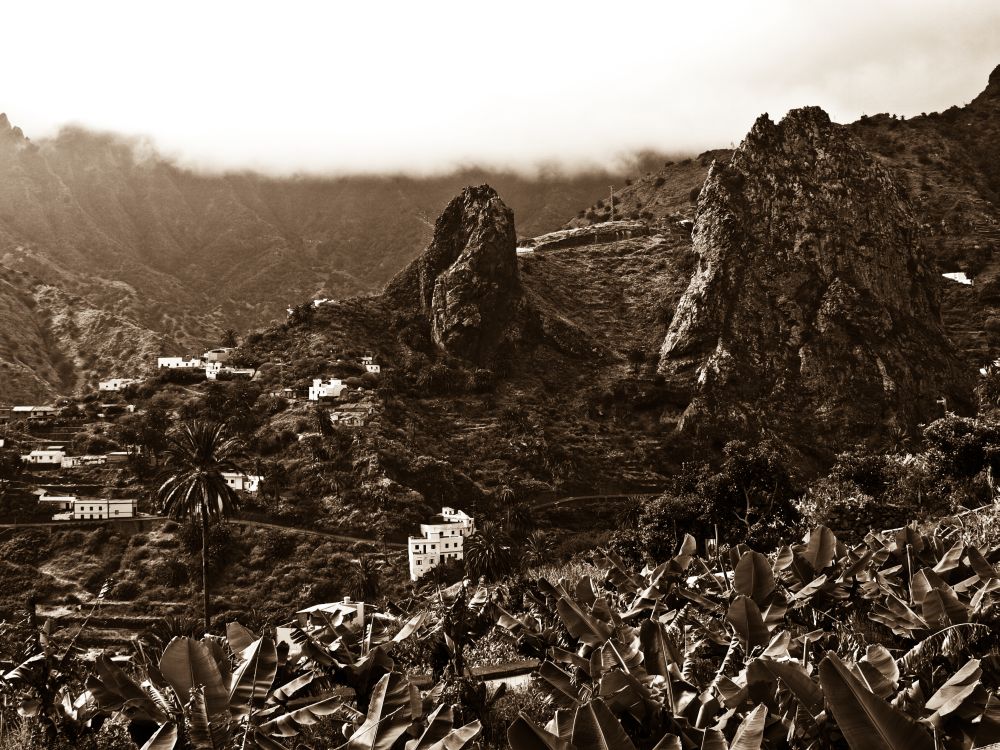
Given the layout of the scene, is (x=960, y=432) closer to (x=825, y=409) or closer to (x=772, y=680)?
(x=772, y=680)

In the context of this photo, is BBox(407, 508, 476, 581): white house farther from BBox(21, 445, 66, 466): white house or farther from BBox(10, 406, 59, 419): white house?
BBox(10, 406, 59, 419): white house

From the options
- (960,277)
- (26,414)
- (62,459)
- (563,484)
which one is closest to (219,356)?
(26,414)

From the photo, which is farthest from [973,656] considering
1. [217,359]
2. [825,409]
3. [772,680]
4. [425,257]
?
[425,257]

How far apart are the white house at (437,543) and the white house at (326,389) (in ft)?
68.8

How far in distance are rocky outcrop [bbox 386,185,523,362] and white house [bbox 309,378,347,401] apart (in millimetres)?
16789

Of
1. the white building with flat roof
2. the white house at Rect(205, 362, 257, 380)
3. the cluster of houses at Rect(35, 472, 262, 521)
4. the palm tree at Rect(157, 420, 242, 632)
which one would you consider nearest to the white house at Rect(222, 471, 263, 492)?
the cluster of houses at Rect(35, 472, 262, 521)

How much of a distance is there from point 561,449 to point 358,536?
22287 mm

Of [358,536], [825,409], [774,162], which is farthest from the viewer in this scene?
[774,162]

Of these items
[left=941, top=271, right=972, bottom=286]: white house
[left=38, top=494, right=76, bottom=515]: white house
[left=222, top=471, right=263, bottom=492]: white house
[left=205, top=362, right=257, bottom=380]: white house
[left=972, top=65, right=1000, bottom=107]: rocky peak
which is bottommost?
[left=222, top=471, right=263, bottom=492]: white house

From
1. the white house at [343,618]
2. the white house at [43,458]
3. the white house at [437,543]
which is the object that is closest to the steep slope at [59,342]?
the white house at [43,458]

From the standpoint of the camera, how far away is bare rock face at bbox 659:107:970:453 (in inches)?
3529

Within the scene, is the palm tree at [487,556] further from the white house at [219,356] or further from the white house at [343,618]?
the white house at [219,356]

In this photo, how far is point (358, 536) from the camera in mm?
62719

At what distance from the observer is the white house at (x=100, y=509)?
200 feet
